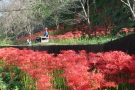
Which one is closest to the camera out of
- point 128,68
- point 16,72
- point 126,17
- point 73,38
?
point 128,68

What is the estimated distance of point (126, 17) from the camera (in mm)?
17547

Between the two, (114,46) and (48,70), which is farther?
(114,46)

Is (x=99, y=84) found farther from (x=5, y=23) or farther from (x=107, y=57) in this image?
(x=5, y=23)

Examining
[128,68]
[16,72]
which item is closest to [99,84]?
[128,68]

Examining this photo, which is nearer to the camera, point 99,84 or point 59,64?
point 99,84

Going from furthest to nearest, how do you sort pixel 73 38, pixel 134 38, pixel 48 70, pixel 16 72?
pixel 73 38, pixel 16 72, pixel 48 70, pixel 134 38

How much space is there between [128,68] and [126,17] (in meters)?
12.5

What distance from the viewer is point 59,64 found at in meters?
7.69

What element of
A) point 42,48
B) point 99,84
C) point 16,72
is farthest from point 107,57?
point 42,48

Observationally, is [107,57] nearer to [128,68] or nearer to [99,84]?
[128,68]

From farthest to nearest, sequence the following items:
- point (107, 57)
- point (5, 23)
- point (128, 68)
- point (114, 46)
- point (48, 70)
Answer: point (5, 23)
point (114, 46)
point (48, 70)
point (107, 57)
point (128, 68)

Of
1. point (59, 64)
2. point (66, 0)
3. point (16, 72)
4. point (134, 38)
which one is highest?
point (66, 0)

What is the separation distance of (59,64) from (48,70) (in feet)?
1.70

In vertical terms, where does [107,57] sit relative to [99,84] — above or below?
above
